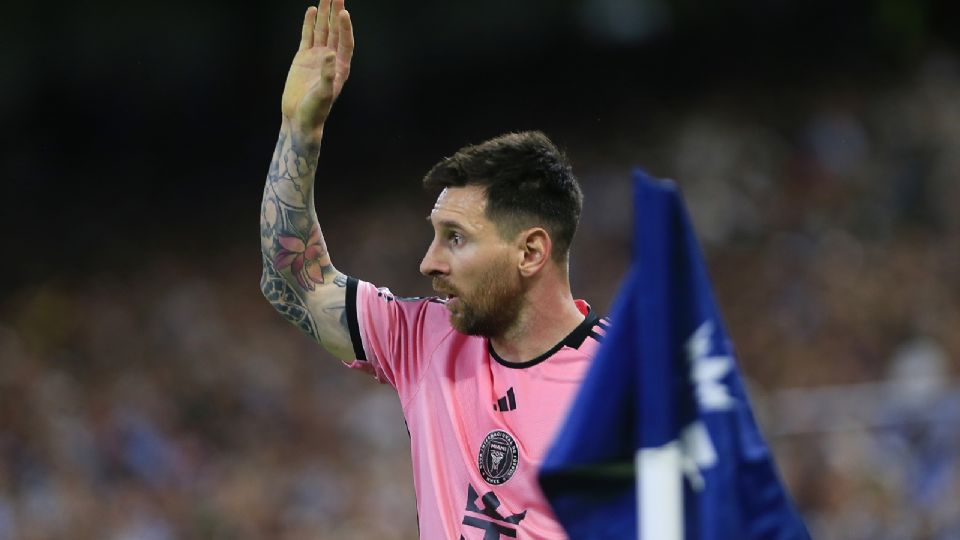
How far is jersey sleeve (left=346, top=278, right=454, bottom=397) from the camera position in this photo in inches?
153

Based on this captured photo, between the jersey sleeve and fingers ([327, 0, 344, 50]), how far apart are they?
0.73 meters

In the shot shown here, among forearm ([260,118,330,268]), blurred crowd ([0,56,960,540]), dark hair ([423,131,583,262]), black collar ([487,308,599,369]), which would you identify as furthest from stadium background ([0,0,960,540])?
forearm ([260,118,330,268])

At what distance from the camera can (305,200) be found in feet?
12.9

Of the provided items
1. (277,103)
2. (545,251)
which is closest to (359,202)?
(277,103)

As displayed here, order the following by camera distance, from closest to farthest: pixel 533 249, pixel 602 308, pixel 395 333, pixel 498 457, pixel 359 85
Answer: pixel 498 457, pixel 533 249, pixel 395 333, pixel 602 308, pixel 359 85

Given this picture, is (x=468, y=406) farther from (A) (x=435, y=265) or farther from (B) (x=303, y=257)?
(B) (x=303, y=257)

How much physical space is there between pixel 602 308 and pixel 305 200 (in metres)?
7.78

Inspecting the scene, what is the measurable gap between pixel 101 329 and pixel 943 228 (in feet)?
24.1

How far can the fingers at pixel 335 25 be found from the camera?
392 cm

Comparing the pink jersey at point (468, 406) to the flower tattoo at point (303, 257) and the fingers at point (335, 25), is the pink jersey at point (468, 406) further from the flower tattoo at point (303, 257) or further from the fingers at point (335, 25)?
the fingers at point (335, 25)

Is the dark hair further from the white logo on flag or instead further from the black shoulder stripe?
the white logo on flag

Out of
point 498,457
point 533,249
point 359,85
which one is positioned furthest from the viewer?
point 359,85

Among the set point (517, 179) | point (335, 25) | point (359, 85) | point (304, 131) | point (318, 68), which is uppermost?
point (359, 85)

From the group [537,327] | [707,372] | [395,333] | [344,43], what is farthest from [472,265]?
[707,372]
